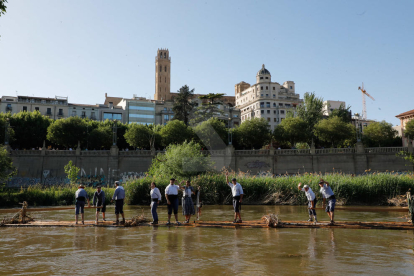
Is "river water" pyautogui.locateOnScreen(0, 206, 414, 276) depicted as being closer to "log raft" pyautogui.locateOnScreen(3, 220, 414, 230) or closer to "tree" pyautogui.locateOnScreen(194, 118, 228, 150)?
"log raft" pyautogui.locateOnScreen(3, 220, 414, 230)

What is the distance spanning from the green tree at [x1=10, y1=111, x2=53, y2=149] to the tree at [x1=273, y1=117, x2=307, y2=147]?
1558 inches

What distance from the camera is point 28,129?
5494 cm

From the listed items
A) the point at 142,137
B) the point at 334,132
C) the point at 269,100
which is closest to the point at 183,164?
the point at 142,137

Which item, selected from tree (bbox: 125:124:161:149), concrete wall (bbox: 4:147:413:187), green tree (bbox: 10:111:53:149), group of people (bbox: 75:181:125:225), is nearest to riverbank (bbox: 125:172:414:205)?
group of people (bbox: 75:181:125:225)

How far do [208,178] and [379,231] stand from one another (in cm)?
1572

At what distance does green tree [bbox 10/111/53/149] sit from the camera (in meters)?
54.5

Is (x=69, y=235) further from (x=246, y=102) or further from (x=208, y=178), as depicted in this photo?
(x=246, y=102)

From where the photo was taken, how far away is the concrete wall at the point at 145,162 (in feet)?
150

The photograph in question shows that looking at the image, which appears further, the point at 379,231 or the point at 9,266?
the point at 379,231

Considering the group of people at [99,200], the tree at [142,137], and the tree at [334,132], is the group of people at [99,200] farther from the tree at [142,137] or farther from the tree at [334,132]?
the tree at [334,132]

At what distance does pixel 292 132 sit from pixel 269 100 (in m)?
43.5

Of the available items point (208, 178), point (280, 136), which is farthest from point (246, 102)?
point (208, 178)

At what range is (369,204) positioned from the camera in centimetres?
2361

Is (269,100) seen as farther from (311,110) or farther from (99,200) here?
(99,200)
